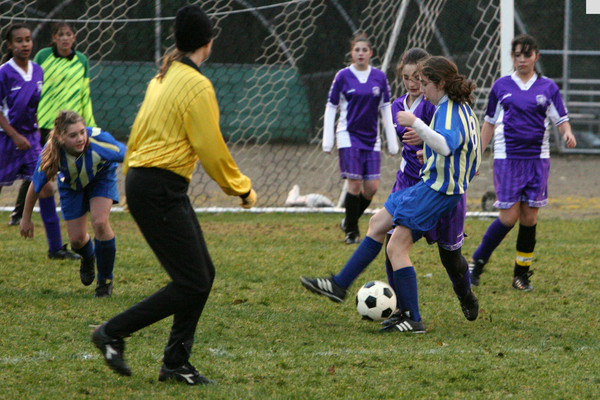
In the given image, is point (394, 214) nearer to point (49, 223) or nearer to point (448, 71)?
point (448, 71)

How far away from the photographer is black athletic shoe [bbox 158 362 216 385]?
3473 mm

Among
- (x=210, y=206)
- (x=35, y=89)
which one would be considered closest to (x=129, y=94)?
(x=210, y=206)

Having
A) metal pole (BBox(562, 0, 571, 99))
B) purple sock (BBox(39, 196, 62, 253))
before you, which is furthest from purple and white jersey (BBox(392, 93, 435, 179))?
metal pole (BBox(562, 0, 571, 99))

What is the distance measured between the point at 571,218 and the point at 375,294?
4.98 meters

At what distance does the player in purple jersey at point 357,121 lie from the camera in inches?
288

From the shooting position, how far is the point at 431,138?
4.00 meters

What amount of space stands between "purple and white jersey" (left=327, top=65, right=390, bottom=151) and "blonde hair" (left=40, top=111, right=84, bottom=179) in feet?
9.97

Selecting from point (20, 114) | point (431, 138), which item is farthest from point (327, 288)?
point (20, 114)

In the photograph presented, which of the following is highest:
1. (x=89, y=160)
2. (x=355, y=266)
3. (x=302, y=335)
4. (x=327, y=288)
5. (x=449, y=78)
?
(x=449, y=78)

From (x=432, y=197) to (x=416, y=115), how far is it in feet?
2.06

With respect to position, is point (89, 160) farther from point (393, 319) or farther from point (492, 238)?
point (492, 238)

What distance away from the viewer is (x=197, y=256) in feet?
11.2

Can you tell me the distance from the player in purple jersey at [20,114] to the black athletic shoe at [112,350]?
2979 millimetres

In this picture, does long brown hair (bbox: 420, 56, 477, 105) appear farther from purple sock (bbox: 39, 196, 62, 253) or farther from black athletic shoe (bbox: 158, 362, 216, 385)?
purple sock (bbox: 39, 196, 62, 253)
